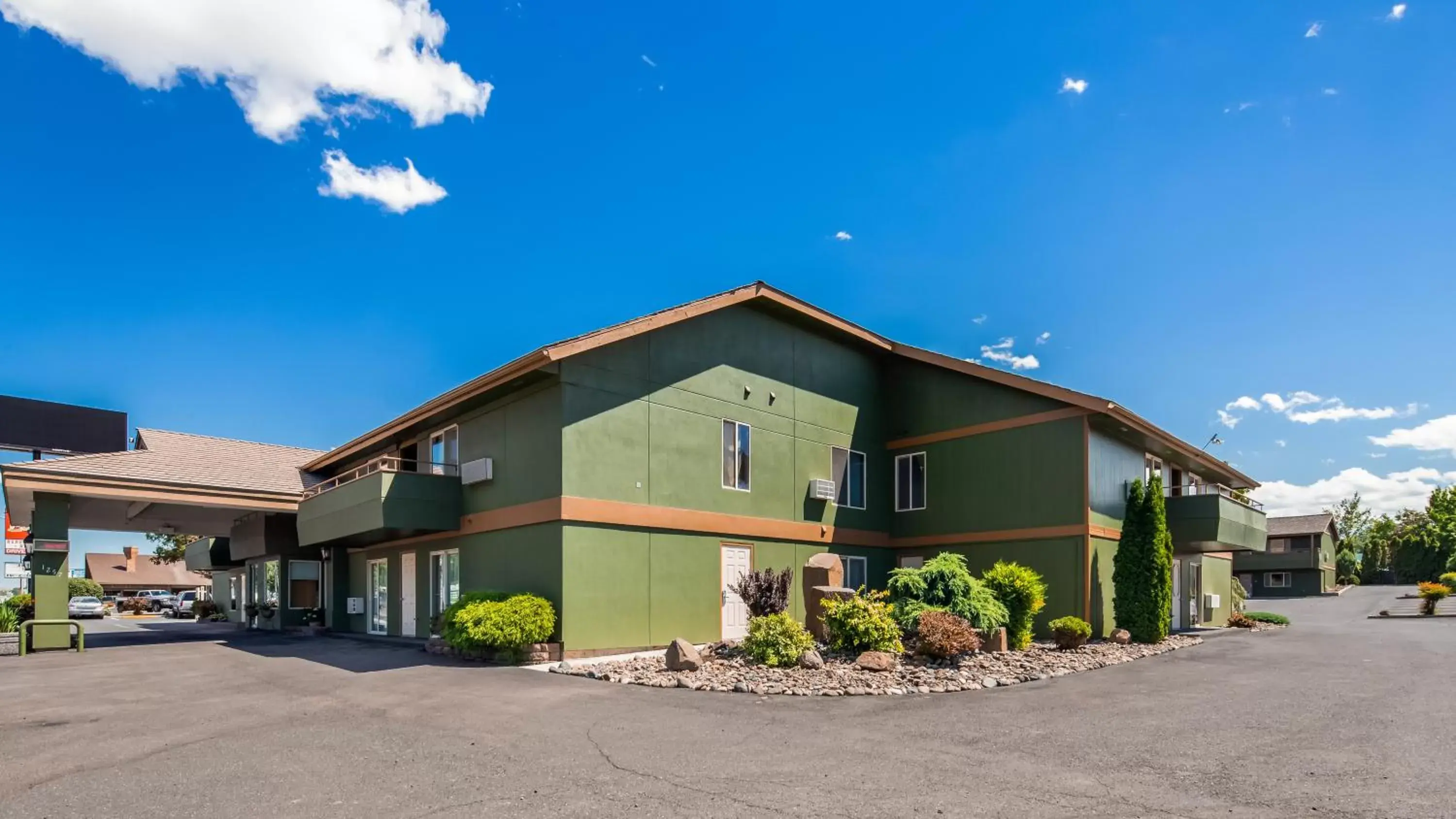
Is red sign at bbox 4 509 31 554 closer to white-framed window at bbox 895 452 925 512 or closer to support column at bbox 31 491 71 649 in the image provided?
support column at bbox 31 491 71 649

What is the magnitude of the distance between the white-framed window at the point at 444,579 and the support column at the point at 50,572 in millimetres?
7442

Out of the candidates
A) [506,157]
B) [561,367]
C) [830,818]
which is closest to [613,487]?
[561,367]

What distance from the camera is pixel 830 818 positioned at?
19.4ft

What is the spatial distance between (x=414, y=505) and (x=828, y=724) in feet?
38.0

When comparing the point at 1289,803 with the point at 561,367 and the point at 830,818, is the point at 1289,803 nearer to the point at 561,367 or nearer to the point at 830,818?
the point at 830,818

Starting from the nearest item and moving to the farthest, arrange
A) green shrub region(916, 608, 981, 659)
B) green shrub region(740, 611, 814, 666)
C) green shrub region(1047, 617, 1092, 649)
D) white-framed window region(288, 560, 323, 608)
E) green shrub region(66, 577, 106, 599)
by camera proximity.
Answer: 1. green shrub region(916, 608, 981, 659)
2. green shrub region(740, 611, 814, 666)
3. green shrub region(1047, 617, 1092, 649)
4. white-framed window region(288, 560, 323, 608)
5. green shrub region(66, 577, 106, 599)

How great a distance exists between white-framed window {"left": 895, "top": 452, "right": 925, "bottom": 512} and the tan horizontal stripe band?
35cm

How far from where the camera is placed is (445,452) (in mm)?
19922

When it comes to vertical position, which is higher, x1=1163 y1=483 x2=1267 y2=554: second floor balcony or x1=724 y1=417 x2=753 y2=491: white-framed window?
x1=724 y1=417 x2=753 y2=491: white-framed window

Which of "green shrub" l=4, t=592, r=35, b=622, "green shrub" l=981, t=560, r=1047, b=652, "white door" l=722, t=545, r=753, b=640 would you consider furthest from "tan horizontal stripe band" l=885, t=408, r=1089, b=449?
"green shrub" l=4, t=592, r=35, b=622

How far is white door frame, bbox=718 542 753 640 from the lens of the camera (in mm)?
18109

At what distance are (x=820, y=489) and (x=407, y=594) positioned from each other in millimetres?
10760

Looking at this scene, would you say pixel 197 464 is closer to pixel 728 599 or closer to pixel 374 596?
pixel 374 596

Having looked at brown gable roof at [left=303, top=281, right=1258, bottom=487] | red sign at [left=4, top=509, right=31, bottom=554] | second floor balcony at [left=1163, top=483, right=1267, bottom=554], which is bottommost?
red sign at [left=4, top=509, right=31, bottom=554]
